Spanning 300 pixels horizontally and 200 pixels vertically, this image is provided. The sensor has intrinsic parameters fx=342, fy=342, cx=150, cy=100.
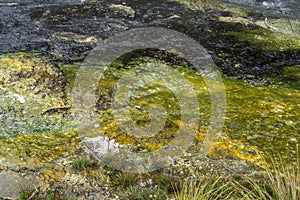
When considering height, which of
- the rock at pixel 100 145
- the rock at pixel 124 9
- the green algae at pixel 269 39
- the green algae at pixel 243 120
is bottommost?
the rock at pixel 124 9

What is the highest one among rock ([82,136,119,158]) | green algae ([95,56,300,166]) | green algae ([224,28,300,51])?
green algae ([95,56,300,166])

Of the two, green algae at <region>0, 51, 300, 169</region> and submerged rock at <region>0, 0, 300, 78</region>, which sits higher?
green algae at <region>0, 51, 300, 169</region>

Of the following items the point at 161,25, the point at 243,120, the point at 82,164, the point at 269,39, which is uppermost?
the point at 243,120

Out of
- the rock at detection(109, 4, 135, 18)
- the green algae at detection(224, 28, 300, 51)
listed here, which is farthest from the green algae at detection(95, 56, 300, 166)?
the rock at detection(109, 4, 135, 18)

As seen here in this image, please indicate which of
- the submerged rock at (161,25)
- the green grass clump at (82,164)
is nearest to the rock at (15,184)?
the green grass clump at (82,164)

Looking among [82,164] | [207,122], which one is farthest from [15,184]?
[207,122]

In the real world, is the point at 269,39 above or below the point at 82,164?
below

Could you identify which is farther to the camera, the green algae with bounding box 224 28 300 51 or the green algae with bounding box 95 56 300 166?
the green algae with bounding box 224 28 300 51

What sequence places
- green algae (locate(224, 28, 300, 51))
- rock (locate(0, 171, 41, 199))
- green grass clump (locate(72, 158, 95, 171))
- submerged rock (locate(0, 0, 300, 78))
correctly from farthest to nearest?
green algae (locate(224, 28, 300, 51)) < submerged rock (locate(0, 0, 300, 78)) < green grass clump (locate(72, 158, 95, 171)) < rock (locate(0, 171, 41, 199))

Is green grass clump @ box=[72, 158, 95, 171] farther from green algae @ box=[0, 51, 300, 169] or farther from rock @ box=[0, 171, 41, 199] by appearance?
rock @ box=[0, 171, 41, 199]

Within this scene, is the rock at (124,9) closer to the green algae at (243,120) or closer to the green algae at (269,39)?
the green algae at (269,39)

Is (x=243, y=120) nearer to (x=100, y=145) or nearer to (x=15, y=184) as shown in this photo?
(x=100, y=145)

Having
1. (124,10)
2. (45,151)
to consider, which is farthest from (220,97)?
(124,10)

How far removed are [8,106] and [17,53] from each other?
2329mm
